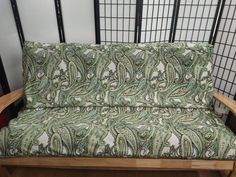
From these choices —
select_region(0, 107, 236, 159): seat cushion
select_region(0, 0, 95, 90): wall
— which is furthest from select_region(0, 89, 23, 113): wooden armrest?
select_region(0, 0, 95, 90): wall

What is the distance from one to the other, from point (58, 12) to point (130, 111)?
1176 mm

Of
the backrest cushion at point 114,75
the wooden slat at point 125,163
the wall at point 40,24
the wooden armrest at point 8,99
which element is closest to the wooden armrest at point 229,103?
the backrest cushion at point 114,75

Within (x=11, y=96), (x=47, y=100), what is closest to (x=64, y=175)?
(x=47, y=100)

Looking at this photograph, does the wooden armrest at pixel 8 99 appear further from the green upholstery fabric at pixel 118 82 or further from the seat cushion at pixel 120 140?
the seat cushion at pixel 120 140

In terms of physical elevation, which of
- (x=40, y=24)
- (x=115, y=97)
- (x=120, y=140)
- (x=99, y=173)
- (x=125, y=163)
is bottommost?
(x=99, y=173)

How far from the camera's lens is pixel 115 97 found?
1.84 metres

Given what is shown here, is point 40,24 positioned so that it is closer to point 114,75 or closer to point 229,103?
point 114,75

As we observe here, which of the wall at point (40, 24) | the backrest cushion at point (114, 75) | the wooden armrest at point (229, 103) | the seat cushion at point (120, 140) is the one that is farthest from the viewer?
the wall at point (40, 24)

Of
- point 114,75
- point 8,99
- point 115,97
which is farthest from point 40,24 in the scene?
point 115,97

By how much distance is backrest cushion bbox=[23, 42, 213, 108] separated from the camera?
183cm

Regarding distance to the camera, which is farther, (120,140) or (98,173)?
(98,173)

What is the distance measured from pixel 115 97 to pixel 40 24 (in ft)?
3.53

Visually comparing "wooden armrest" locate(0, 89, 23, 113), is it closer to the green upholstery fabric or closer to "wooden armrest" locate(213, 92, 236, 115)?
the green upholstery fabric

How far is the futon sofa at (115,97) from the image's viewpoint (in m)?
1.49
